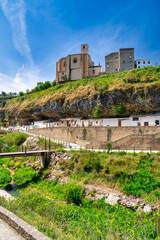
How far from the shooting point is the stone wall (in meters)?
15.9

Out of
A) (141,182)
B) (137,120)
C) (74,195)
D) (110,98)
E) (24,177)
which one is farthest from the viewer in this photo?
(110,98)

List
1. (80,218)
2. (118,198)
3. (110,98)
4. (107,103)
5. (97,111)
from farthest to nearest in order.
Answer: (97,111) < (107,103) < (110,98) < (118,198) < (80,218)

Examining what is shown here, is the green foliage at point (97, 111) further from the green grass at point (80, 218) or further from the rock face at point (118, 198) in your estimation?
the rock face at point (118, 198)

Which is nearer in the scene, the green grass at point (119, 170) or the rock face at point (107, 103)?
the green grass at point (119, 170)

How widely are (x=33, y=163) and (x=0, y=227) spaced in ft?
52.1

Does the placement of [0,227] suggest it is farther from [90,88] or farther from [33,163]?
[90,88]

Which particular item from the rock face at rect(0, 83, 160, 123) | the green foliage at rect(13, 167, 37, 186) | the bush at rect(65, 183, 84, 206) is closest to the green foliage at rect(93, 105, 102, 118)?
the rock face at rect(0, 83, 160, 123)

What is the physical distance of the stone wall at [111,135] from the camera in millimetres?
15895

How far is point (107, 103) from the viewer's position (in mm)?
25953

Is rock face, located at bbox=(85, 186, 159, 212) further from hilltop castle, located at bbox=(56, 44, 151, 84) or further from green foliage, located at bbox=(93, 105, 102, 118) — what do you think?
hilltop castle, located at bbox=(56, 44, 151, 84)

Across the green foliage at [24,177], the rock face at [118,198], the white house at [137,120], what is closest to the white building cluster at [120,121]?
the white house at [137,120]

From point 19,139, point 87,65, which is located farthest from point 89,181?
point 87,65

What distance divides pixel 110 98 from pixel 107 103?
0.98 metres

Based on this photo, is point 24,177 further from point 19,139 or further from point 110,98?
point 110,98
